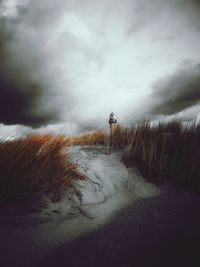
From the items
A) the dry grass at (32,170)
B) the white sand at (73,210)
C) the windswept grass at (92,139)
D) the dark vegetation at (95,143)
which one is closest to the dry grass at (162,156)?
the dark vegetation at (95,143)

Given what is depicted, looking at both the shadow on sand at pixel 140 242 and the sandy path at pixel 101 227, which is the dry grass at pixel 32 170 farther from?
the shadow on sand at pixel 140 242

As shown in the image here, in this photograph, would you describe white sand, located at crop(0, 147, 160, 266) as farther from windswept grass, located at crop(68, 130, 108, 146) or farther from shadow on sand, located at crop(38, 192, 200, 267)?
windswept grass, located at crop(68, 130, 108, 146)

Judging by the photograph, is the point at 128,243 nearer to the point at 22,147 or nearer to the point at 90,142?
the point at 22,147

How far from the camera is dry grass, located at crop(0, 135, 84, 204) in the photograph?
1.89 m

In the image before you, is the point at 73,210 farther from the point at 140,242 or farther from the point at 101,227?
the point at 140,242

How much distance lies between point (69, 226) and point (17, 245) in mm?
573

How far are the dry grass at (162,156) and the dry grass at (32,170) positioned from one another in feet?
4.42

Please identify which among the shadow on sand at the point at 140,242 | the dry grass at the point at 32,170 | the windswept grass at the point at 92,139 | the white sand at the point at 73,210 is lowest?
the shadow on sand at the point at 140,242

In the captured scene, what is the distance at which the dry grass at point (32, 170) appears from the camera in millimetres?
1895

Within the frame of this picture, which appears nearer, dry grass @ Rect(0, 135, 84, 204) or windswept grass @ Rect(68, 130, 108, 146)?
dry grass @ Rect(0, 135, 84, 204)

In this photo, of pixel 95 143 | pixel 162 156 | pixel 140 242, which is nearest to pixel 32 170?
pixel 140 242

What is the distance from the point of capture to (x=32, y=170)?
6.96ft

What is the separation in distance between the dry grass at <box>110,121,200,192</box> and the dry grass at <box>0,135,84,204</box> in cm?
135

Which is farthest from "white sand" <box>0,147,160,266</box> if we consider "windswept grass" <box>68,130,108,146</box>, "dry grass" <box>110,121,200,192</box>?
"windswept grass" <box>68,130,108,146</box>
